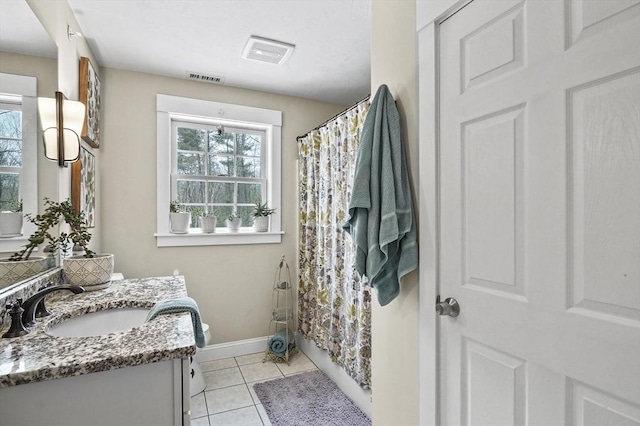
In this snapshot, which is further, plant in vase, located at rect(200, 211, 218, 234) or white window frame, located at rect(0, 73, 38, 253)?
Result: plant in vase, located at rect(200, 211, 218, 234)

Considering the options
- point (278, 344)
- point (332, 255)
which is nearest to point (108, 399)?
point (332, 255)

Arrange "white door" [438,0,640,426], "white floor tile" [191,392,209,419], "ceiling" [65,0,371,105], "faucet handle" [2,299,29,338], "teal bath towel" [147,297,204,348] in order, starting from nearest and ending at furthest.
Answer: "white door" [438,0,640,426] → "faucet handle" [2,299,29,338] → "teal bath towel" [147,297,204,348] → "ceiling" [65,0,371,105] → "white floor tile" [191,392,209,419]

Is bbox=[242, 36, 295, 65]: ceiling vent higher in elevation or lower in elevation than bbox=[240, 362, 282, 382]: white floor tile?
higher

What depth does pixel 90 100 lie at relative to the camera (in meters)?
2.19

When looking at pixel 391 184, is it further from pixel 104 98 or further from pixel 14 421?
pixel 104 98

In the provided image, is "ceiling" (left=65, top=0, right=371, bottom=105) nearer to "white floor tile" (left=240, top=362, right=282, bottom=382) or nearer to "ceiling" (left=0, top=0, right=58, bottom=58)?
"ceiling" (left=0, top=0, right=58, bottom=58)

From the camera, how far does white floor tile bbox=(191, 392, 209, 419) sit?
217cm

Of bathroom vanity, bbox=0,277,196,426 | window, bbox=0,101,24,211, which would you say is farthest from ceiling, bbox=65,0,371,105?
bathroom vanity, bbox=0,277,196,426

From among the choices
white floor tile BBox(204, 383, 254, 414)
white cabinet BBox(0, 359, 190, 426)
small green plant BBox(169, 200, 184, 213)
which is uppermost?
small green plant BBox(169, 200, 184, 213)

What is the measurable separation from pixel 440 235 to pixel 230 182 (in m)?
2.31

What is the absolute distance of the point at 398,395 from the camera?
143 cm

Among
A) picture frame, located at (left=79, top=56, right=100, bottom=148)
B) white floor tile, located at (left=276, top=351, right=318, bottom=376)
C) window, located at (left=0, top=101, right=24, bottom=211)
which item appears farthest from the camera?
white floor tile, located at (left=276, top=351, right=318, bottom=376)

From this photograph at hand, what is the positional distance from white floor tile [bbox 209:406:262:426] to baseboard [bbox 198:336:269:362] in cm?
78

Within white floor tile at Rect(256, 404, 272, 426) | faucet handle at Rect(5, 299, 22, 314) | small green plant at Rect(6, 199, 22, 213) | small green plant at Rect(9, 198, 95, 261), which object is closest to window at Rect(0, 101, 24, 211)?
small green plant at Rect(6, 199, 22, 213)
